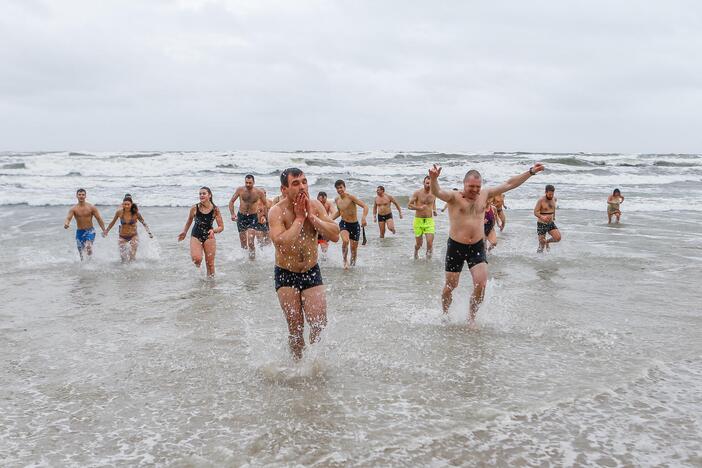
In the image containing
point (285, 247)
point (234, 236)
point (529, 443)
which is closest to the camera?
point (529, 443)

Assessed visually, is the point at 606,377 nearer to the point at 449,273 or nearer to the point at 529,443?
the point at 529,443

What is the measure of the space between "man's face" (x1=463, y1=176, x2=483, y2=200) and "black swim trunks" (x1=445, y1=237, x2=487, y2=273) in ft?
1.73

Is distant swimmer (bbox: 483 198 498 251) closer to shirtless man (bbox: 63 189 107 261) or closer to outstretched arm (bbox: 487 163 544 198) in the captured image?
outstretched arm (bbox: 487 163 544 198)

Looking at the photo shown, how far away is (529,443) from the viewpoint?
376 cm

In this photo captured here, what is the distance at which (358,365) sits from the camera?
518cm

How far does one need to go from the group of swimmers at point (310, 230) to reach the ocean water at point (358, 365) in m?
0.37

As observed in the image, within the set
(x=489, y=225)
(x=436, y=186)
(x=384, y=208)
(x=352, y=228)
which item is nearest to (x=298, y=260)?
(x=436, y=186)

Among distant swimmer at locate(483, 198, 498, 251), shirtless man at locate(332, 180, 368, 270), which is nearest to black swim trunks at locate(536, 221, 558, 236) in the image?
distant swimmer at locate(483, 198, 498, 251)

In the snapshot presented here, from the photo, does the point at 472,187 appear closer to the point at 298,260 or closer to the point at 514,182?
the point at 514,182

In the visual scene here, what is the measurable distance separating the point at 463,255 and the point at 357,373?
2212 millimetres

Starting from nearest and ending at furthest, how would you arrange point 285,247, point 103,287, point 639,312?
point 285,247, point 639,312, point 103,287

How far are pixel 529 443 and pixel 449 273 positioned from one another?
2.98 metres

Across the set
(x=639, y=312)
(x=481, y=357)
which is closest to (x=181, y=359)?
(x=481, y=357)

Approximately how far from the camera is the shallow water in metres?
3.75
